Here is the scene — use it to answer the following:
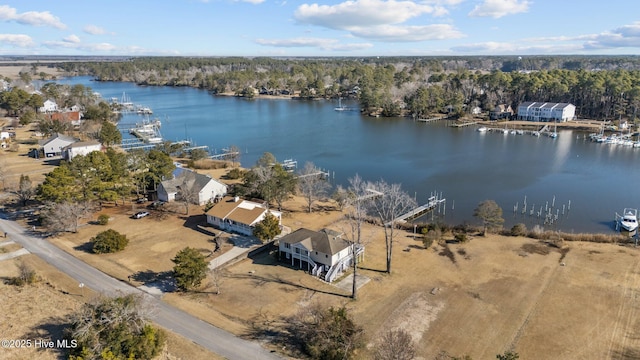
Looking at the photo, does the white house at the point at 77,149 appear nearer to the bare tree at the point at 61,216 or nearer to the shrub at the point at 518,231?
the bare tree at the point at 61,216

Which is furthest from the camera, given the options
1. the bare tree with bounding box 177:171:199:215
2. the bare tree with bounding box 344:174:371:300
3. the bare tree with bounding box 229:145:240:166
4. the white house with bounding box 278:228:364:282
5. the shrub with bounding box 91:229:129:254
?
→ the bare tree with bounding box 229:145:240:166

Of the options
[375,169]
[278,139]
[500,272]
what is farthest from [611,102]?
[500,272]

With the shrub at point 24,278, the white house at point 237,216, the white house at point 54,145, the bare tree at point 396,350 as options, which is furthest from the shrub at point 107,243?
the white house at point 54,145

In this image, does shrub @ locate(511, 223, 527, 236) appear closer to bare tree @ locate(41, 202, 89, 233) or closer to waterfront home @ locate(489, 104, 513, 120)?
bare tree @ locate(41, 202, 89, 233)

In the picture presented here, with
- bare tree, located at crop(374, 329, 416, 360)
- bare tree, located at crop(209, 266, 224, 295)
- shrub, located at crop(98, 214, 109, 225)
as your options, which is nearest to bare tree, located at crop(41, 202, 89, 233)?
shrub, located at crop(98, 214, 109, 225)

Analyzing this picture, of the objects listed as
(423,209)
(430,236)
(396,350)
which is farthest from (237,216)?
(396,350)

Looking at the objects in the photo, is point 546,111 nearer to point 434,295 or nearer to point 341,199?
point 341,199
